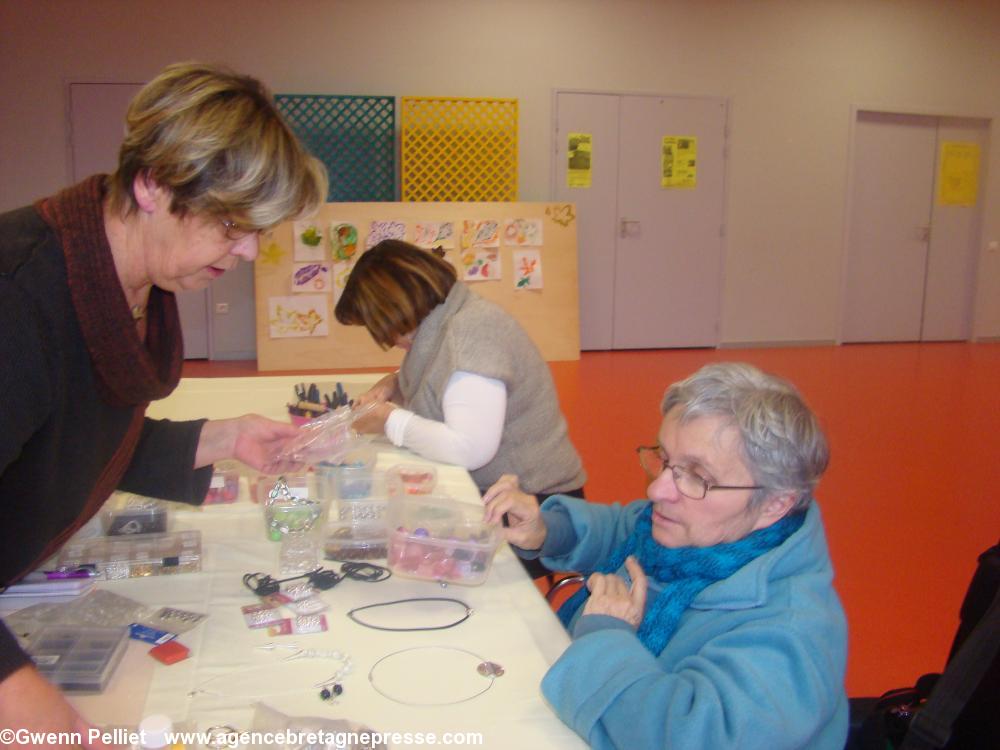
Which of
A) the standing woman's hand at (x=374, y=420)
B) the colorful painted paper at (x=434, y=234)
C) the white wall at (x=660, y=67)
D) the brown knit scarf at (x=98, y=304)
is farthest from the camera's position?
the colorful painted paper at (x=434, y=234)

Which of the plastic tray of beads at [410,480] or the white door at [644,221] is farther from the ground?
the white door at [644,221]

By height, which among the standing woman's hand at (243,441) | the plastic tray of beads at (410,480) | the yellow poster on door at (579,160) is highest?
the yellow poster on door at (579,160)

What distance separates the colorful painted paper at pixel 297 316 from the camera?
6539 mm

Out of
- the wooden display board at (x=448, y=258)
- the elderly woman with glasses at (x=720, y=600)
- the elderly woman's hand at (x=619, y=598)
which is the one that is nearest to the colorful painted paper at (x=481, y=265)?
the wooden display board at (x=448, y=258)

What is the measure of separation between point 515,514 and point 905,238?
25.8 ft

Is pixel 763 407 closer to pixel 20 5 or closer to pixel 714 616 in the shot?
pixel 714 616

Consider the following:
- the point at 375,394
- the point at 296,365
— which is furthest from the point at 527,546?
the point at 296,365

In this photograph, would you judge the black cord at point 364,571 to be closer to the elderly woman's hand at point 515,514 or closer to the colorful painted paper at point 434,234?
the elderly woman's hand at point 515,514

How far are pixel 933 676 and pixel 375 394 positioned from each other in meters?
1.62

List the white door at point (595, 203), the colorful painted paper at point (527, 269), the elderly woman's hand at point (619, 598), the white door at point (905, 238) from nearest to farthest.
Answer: the elderly woman's hand at point (619, 598) → the colorful painted paper at point (527, 269) → the white door at point (595, 203) → the white door at point (905, 238)

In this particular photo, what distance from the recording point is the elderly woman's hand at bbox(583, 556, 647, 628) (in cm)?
114

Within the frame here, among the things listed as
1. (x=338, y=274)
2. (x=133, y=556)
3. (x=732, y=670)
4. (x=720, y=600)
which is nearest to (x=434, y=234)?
(x=338, y=274)

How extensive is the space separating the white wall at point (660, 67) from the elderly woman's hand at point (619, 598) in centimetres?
617

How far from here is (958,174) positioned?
8102 millimetres
